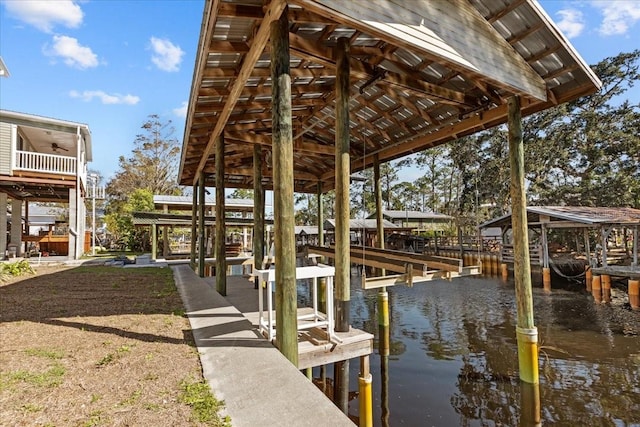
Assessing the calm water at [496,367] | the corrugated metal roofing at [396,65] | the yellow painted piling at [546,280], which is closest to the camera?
the corrugated metal roofing at [396,65]

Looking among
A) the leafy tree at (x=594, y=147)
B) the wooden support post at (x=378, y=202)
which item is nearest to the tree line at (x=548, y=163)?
the leafy tree at (x=594, y=147)

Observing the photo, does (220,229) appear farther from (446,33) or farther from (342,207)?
(446,33)

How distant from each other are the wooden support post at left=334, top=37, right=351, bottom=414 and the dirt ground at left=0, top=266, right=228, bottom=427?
214 centimetres

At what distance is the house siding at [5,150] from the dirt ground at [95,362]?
9.40m

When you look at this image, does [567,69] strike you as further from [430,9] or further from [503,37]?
[430,9]

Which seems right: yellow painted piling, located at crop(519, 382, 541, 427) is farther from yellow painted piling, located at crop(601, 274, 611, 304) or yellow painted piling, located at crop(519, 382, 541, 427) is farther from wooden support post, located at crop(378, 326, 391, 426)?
yellow painted piling, located at crop(601, 274, 611, 304)

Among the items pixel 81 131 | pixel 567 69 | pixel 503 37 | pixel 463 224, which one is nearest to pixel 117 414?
pixel 503 37

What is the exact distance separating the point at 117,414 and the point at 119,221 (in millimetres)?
29105

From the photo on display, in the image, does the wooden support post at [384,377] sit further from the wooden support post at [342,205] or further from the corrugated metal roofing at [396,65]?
the corrugated metal roofing at [396,65]

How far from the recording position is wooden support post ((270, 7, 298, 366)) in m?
4.00

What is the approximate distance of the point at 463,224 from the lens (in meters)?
36.4

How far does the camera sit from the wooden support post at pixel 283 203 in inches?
158

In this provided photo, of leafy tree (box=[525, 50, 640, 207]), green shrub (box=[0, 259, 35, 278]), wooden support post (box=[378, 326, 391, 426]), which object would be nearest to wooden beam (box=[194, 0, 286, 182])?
wooden support post (box=[378, 326, 391, 426])

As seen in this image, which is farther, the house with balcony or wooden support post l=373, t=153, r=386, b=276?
the house with balcony
